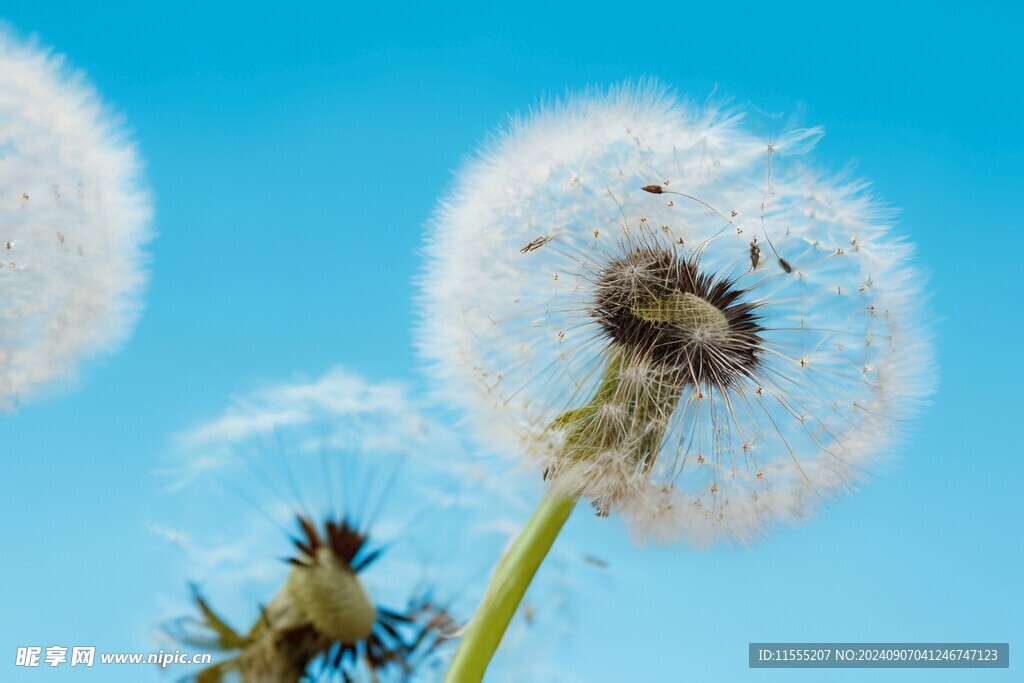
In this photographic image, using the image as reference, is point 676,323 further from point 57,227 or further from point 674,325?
point 57,227

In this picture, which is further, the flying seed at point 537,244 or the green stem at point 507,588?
the flying seed at point 537,244

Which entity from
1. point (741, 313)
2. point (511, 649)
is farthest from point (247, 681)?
point (741, 313)

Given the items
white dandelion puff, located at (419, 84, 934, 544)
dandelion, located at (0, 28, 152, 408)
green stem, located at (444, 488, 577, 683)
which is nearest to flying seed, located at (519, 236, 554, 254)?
white dandelion puff, located at (419, 84, 934, 544)

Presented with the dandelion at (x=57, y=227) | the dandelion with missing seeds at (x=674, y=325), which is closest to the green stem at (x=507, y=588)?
the dandelion with missing seeds at (x=674, y=325)

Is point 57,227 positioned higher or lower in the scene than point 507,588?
higher

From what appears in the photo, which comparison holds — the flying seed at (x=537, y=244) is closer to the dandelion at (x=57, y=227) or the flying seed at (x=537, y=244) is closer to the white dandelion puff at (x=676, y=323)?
the white dandelion puff at (x=676, y=323)

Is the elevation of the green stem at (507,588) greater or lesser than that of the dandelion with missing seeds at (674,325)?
lesser

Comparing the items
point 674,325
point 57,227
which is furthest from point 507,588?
point 57,227
